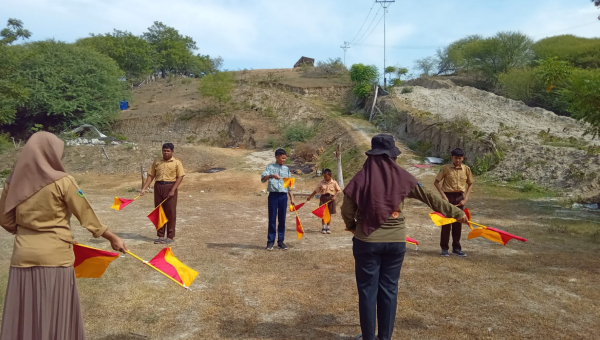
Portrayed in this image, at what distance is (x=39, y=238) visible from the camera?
3.08 metres

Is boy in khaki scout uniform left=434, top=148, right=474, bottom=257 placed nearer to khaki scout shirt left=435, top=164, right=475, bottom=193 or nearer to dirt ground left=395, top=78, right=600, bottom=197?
khaki scout shirt left=435, top=164, right=475, bottom=193

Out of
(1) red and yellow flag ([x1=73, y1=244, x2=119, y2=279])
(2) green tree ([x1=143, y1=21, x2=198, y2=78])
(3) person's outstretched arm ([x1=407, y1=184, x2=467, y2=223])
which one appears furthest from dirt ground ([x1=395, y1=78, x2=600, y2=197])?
(2) green tree ([x1=143, y1=21, x2=198, y2=78])

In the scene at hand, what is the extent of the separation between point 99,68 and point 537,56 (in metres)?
37.4

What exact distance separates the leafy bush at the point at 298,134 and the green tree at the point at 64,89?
14.8 metres

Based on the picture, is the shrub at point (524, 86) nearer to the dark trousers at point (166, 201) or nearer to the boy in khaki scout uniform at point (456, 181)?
the boy in khaki scout uniform at point (456, 181)

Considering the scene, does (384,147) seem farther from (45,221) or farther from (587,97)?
(587,97)

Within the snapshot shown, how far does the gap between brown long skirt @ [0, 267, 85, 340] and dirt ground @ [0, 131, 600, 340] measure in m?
1.24

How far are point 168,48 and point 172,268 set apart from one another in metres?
59.8

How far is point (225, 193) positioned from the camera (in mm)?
17281

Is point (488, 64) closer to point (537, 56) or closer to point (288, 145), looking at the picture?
point (537, 56)

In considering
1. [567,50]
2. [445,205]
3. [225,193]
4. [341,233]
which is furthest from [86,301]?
[567,50]

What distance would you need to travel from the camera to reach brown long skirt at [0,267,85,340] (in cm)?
304

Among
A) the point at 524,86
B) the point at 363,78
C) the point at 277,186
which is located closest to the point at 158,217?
the point at 277,186

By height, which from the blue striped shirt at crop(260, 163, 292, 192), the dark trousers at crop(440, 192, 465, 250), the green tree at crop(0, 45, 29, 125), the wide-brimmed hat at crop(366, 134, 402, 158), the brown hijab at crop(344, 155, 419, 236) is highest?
the green tree at crop(0, 45, 29, 125)
